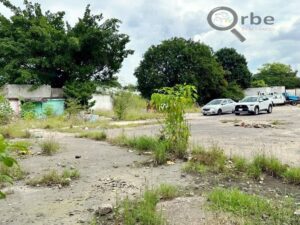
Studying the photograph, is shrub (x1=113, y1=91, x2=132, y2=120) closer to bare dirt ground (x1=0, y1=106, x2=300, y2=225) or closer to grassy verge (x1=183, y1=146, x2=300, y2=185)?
bare dirt ground (x1=0, y1=106, x2=300, y2=225)

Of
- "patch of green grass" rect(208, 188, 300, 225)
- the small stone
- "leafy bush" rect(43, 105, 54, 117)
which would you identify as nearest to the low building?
"leafy bush" rect(43, 105, 54, 117)

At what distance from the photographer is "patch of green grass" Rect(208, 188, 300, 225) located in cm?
431

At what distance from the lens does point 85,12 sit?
32938 mm

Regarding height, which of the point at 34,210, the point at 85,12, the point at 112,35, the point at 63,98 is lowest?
the point at 34,210

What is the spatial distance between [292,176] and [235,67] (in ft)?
149

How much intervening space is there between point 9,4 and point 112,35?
32.7 ft

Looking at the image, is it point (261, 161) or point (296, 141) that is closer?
point (261, 161)

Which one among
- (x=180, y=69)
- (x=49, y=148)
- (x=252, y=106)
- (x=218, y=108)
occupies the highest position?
(x=180, y=69)

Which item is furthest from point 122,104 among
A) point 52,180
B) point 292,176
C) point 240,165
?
point 292,176

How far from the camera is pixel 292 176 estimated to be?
21.1ft

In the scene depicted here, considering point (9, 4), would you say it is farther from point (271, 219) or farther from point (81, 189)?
point (271, 219)

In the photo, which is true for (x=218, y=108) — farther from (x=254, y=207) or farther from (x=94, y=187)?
(x=254, y=207)

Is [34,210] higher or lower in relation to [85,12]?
lower

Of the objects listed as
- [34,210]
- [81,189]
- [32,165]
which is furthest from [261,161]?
[32,165]
